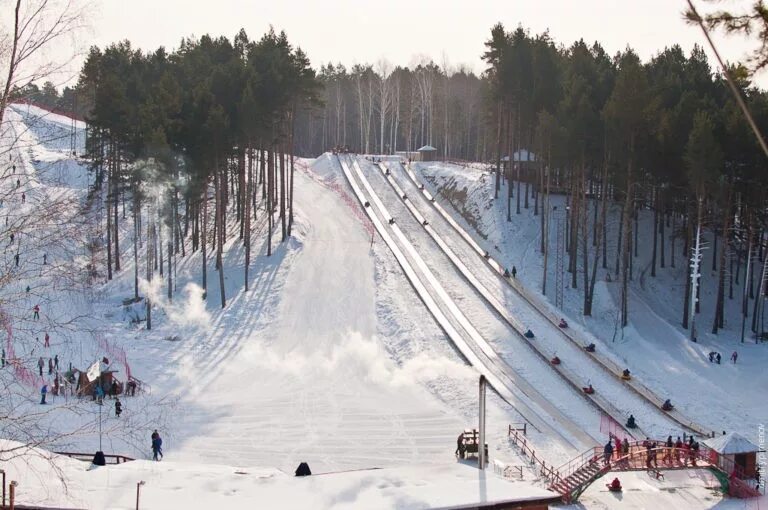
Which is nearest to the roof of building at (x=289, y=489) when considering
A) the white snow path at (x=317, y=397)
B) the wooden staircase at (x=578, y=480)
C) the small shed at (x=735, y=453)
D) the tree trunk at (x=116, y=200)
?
the wooden staircase at (x=578, y=480)

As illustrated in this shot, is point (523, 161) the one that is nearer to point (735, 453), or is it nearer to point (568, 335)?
point (568, 335)

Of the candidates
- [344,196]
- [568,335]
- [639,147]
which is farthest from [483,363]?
[344,196]

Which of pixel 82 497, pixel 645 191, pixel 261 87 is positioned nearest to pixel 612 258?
pixel 645 191

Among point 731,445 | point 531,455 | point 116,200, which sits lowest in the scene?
point 531,455

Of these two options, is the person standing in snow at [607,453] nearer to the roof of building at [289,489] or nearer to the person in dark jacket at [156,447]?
the roof of building at [289,489]

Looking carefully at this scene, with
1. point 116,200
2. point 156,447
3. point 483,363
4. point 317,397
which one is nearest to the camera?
point 156,447
